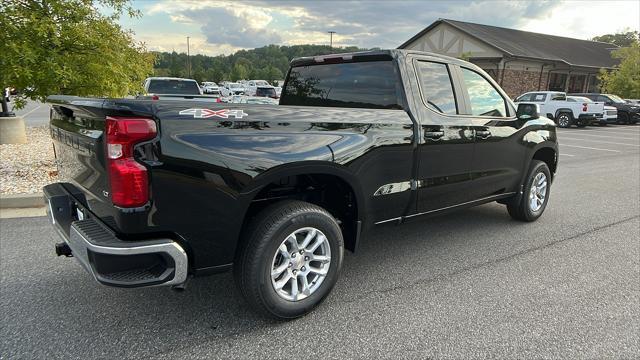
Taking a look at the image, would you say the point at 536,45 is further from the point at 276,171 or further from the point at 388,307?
the point at 276,171

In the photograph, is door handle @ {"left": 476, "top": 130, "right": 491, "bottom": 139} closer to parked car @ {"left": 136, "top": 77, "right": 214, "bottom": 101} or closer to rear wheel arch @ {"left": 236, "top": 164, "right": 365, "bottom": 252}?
rear wheel arch @ {"left": 236, "top": 164, "right": 365, "bottom": 252}

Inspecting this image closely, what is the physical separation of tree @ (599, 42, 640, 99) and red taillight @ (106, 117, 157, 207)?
119 ft

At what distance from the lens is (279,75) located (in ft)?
252

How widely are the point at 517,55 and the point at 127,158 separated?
3386cm

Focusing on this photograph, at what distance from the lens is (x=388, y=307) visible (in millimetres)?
3227

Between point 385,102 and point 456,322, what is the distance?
1.81 metres

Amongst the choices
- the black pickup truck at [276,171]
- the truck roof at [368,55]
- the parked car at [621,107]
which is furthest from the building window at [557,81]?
the truck roof at [368,55]

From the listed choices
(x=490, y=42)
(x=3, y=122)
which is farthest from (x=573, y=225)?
(x=490, y=42)

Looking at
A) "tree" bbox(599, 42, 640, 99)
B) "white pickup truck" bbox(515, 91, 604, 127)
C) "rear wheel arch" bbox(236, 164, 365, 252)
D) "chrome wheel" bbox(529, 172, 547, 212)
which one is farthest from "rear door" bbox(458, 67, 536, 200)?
"tree" bbox(599, 42, 640, 99)

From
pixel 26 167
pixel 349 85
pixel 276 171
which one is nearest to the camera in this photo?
pixel 276 171

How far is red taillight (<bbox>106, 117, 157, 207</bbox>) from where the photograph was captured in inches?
91.3

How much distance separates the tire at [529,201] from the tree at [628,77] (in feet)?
104

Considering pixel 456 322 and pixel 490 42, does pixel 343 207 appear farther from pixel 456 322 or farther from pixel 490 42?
pixel 490 42

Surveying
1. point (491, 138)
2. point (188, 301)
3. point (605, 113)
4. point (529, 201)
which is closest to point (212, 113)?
point (188, 301)
